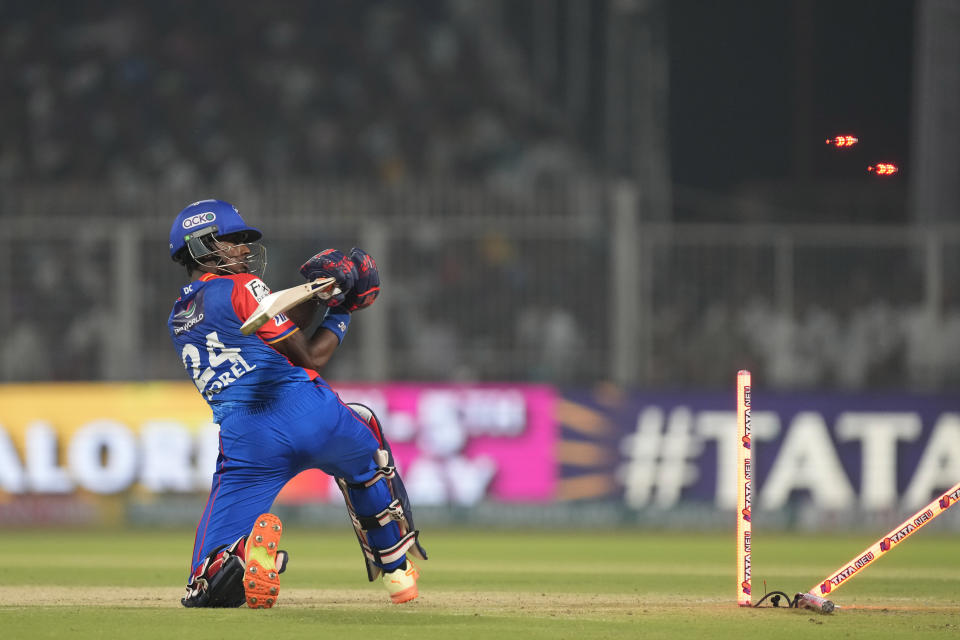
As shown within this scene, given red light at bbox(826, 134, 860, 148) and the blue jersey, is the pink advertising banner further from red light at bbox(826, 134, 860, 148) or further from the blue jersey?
red light at bbox(826, 134, 860, 148)

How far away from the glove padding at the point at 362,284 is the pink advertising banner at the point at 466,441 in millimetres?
7430

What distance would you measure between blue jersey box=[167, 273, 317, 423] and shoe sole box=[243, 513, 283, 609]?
0.66 m

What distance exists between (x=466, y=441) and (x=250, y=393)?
776 centimetres

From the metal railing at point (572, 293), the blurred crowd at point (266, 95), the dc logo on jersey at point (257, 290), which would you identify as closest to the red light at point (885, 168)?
the dc logo on jersey at point (257, 290)

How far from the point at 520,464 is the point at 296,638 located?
28.6ft

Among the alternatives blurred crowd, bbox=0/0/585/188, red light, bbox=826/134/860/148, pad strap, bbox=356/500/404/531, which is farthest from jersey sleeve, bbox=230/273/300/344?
blurred crowd, bbox=0/0/585/188

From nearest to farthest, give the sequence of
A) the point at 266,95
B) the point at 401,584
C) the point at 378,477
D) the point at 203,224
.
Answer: the point at 203,224 → the point at 378,477 → the point at 401,584 → the point at 266,95

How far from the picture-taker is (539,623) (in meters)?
7.06

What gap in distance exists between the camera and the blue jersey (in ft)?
24.1

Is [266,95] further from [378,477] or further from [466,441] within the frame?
[378,477]

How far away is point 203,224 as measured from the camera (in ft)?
24.8

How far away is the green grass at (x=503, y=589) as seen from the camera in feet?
22.4

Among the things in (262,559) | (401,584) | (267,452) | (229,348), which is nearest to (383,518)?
(401,584)

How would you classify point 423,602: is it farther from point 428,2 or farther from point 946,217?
point 428,2
